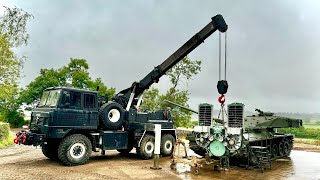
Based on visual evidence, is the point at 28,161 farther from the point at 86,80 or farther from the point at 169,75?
the point at 86,80

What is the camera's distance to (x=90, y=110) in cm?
1306

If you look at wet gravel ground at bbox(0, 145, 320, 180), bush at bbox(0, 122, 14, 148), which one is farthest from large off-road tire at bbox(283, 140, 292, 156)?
bush at bbox(0, 122, 14, 148)

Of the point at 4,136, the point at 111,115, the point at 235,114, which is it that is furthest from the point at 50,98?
the point at 4,136

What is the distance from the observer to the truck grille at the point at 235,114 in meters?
11.9

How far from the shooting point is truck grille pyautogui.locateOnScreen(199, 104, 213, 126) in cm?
1284

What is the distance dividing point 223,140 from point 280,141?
546 centimetres

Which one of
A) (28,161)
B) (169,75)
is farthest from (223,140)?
(169,75)

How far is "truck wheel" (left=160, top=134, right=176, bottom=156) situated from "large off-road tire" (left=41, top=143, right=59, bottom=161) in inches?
187

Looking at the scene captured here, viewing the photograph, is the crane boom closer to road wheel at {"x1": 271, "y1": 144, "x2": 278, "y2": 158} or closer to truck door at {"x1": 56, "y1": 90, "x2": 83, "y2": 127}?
truck door at {"x1": 56, "y1": 90, "x2": 83, "y2": 127}

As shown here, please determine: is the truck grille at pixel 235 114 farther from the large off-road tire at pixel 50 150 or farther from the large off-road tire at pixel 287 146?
the large off-road tire at pixel 50 150

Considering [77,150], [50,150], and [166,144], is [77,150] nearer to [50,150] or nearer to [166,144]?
[50,150]

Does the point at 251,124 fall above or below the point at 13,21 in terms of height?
below

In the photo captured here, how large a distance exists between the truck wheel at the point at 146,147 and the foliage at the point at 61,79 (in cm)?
3114

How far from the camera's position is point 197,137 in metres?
13.1
